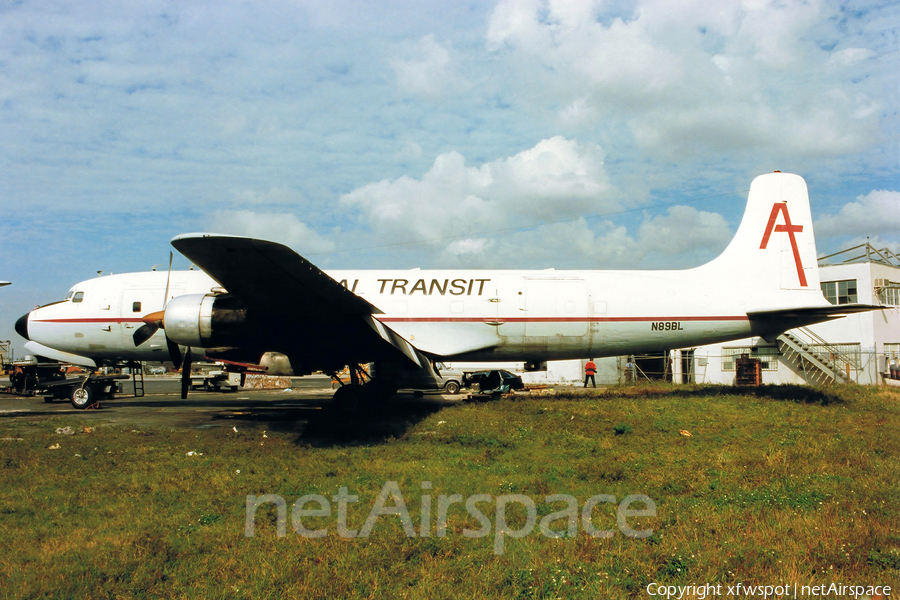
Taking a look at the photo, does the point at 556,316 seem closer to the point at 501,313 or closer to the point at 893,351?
the point at 501,313

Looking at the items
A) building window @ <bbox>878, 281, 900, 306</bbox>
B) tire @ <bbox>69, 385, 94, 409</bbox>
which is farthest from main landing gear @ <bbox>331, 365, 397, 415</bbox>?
building window @ <bbox>878, 281, 900, 306</bbox>

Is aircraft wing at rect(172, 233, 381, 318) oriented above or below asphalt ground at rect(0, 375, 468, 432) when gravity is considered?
above

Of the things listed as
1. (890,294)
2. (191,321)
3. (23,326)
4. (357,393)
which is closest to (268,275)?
(191,321)

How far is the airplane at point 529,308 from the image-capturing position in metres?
15.4

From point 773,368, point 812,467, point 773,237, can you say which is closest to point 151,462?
point 812,467

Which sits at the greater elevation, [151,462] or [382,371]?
[382,371]

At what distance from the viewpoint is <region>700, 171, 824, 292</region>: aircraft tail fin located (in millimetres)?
16312

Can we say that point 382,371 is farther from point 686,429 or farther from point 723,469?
point 723,469

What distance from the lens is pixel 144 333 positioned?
14.6 meters

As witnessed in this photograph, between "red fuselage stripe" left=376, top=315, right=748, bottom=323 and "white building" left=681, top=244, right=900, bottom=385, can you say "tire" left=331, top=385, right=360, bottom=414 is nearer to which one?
"red fuselage stripe" left=376, top=315, right=748, bottom=323

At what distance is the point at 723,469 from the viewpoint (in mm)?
8242

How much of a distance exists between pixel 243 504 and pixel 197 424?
24.9ft

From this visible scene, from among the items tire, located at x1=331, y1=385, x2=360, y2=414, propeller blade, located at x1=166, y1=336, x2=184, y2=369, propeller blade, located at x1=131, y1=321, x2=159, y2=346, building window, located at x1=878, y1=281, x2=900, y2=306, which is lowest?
tire, located at x1=331, y1=385, x2=360, y2=414

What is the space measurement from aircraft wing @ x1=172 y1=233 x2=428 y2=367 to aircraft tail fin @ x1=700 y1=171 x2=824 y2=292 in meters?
10.7
